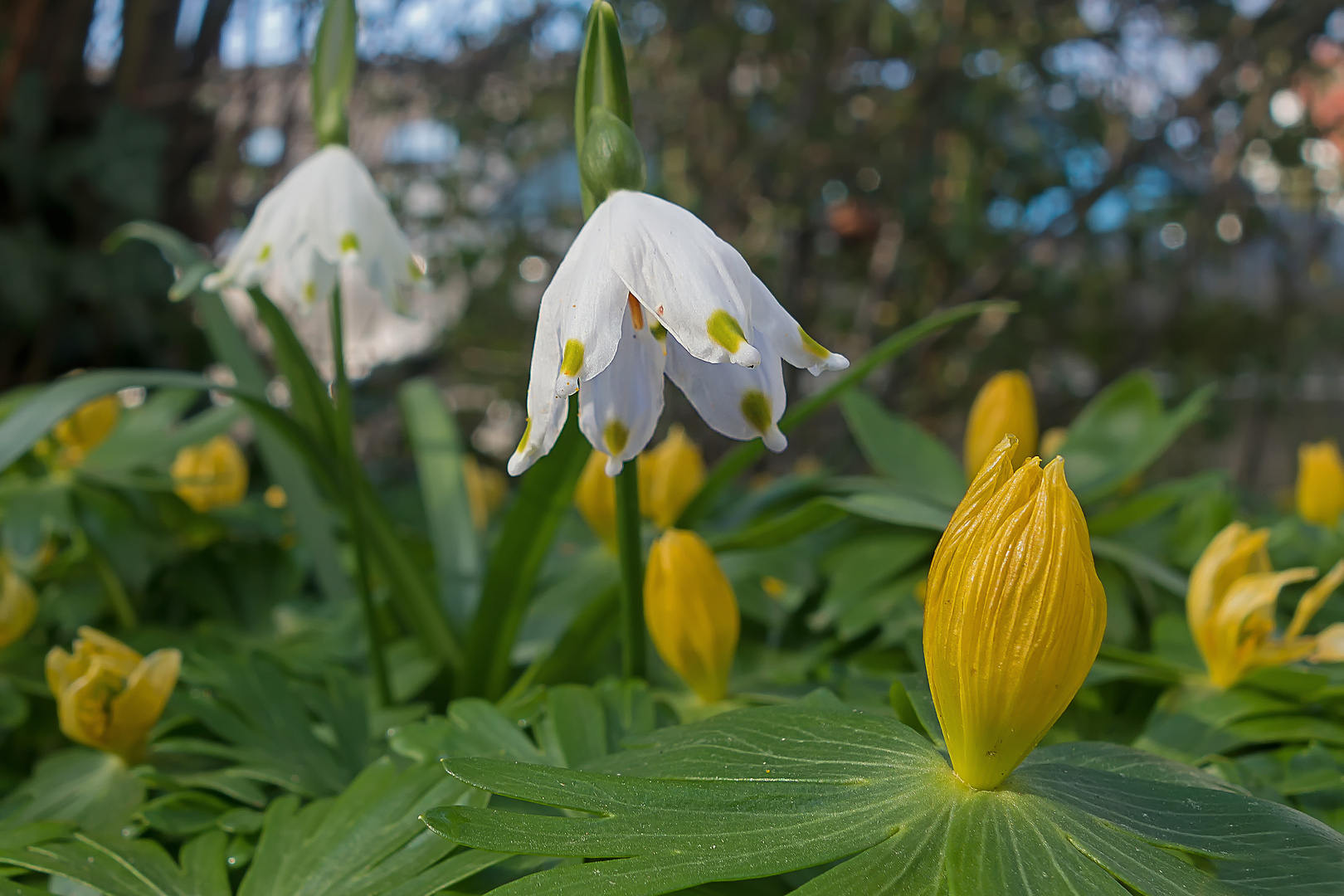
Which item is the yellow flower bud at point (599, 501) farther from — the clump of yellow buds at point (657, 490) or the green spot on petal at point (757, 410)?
the green spot on petal at point (757, 410)

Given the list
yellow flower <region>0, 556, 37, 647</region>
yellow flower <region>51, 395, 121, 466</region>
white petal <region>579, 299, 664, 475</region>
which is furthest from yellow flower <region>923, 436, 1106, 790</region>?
yellow flower <region>51, 395, 121, 466</region>

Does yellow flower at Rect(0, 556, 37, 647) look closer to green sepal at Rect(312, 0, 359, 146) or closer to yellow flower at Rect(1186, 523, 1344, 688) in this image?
green sepal at Rect(312, 0, 359, 146)

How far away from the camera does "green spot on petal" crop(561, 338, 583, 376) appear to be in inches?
15.6

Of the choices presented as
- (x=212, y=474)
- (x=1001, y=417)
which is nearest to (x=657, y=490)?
(x=1001, y=417)

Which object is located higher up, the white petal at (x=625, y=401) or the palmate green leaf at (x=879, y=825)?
the white petal at (x=625, y=401)

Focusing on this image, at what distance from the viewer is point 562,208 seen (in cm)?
257

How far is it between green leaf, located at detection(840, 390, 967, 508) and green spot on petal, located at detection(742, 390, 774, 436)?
43 cm

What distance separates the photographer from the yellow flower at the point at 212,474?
1.01 m

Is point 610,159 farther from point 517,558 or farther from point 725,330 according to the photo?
point 517,558

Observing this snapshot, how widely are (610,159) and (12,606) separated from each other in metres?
0.57

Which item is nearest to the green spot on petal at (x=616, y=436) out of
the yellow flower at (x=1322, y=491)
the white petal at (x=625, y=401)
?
the white petal at (x=625, y=401)

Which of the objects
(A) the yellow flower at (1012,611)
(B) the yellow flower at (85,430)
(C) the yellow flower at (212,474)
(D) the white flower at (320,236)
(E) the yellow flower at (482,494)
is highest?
(D) the white flower at (320,236)

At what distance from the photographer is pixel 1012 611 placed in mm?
365

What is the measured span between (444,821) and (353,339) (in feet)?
8.16
